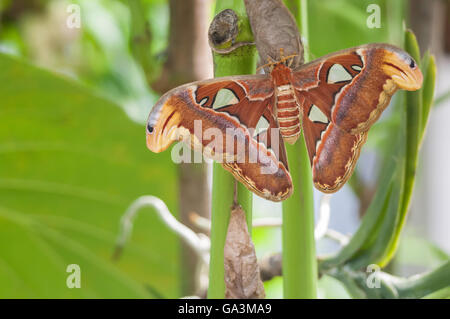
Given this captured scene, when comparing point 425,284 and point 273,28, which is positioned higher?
point 273,28

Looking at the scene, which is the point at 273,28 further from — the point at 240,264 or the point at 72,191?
the point at 72,191

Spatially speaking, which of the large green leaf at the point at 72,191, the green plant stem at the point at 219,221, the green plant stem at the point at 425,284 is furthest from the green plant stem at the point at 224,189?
the large green leaf at the point at 72,191

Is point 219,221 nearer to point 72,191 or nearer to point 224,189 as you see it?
point 224,189

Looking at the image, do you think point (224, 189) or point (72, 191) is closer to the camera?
point (224, 189)

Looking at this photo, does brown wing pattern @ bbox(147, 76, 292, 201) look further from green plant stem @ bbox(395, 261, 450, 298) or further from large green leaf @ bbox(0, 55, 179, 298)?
large green leaf @ bbox(0, 55, 179, 298)

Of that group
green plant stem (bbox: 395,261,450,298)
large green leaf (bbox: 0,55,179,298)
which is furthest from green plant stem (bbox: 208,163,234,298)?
large green leaf (bbox: 0,55,179,298)

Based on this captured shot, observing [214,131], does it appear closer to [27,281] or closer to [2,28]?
[27,281]

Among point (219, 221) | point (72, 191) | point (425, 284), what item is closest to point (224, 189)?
point (219, 221)

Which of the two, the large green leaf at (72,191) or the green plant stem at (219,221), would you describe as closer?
the green plant stem at (219,221)

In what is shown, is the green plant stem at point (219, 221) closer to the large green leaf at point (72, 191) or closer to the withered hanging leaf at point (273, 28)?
the withered hanging leaf at point (273, 28)
